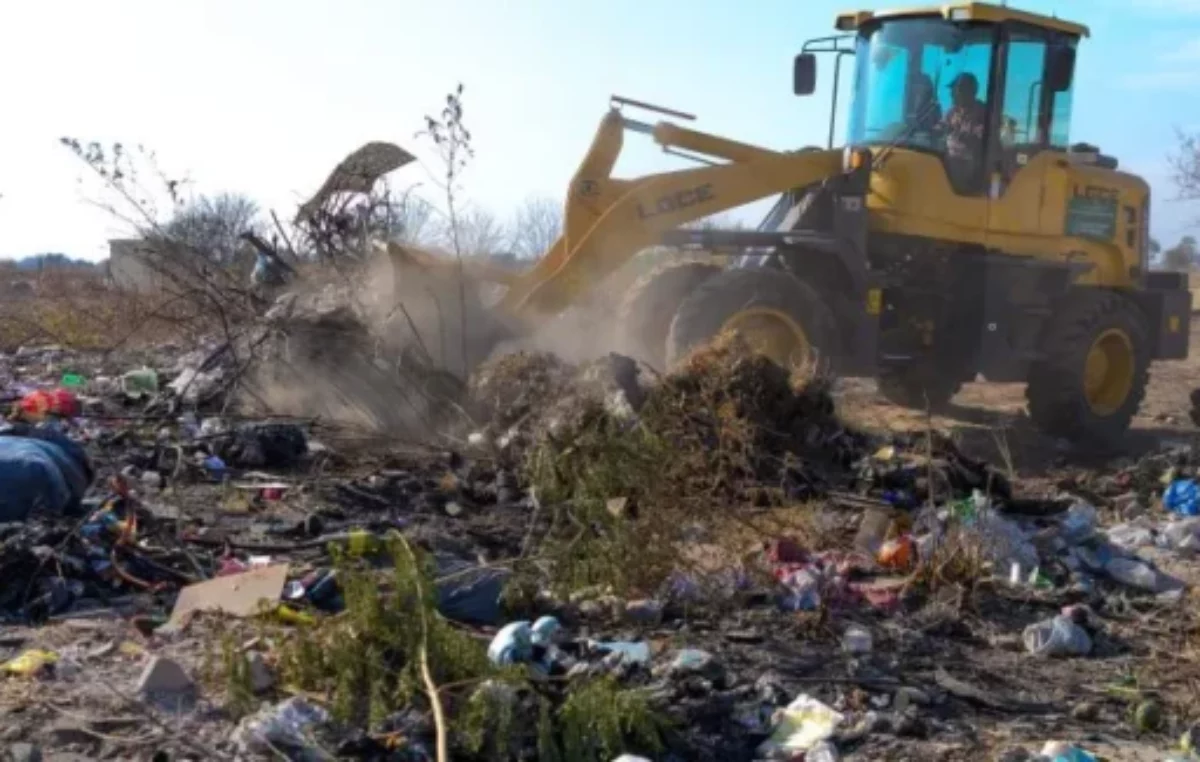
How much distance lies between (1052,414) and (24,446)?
800cm

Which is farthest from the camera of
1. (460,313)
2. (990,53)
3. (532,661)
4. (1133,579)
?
(990,53)

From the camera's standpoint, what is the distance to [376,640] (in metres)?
4.38

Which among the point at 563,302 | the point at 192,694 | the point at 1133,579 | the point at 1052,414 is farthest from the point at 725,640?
the point at 1052,414

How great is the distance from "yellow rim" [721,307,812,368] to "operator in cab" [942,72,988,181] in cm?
236

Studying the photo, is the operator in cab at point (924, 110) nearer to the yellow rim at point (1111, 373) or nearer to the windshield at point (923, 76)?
the windshield at point (923, 76)

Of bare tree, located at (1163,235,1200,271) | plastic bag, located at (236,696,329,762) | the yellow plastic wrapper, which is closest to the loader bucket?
the yellow plastic wrapper

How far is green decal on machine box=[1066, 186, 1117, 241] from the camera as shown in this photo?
12.0m

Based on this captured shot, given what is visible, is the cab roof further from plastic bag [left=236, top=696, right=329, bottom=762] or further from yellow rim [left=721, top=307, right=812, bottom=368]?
plastic bag [left=236, top=696, right=329, bottom=762]

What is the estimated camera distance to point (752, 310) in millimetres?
9844

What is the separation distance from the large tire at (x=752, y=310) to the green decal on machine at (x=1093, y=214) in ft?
10.3

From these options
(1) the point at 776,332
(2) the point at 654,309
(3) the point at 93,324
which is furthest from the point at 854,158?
(3) the point at 93,324

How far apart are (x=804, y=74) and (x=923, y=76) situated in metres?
0.92

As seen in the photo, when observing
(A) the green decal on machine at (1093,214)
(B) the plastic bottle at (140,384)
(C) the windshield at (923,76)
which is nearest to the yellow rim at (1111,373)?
(A) the green decal on machine at (1093,214)

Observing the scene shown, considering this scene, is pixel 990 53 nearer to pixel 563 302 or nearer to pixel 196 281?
pixel 563 302
